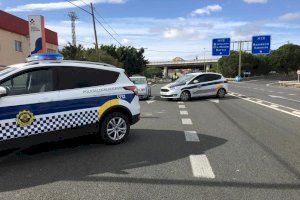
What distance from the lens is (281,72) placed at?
106m

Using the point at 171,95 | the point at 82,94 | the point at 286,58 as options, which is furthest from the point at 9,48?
the point at 286,58

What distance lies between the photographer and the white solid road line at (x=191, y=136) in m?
9.24

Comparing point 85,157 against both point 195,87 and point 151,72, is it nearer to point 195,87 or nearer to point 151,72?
point 195,87

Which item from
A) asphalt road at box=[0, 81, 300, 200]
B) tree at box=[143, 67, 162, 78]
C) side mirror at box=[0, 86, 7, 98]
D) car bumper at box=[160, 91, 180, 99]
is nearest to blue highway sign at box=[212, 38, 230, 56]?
tree at box=[143, 67, 162, 78]

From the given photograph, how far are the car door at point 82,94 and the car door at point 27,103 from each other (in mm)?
245

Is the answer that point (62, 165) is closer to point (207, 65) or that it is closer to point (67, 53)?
point (67, 53)

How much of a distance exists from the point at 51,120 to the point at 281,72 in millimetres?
105621

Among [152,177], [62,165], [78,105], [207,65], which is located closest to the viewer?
[152,177]

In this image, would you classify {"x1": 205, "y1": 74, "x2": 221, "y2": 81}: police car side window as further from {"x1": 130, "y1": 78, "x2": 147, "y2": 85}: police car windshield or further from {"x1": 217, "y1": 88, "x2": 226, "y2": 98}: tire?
{"x1": 130, "y1": 78, "x2": 147, "y2": 85}: police car windshield

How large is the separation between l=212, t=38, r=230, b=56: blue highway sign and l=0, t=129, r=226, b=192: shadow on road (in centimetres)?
4983

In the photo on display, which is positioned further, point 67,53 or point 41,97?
point 67,53

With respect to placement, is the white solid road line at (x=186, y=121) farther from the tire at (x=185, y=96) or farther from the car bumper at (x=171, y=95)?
the tire at (x=185, y=96)

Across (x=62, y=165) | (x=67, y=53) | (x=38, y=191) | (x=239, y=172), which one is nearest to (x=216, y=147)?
(x=239, y=172)

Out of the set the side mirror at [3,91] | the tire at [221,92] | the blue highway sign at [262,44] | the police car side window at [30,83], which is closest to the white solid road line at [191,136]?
the police car side window at [30,83]
